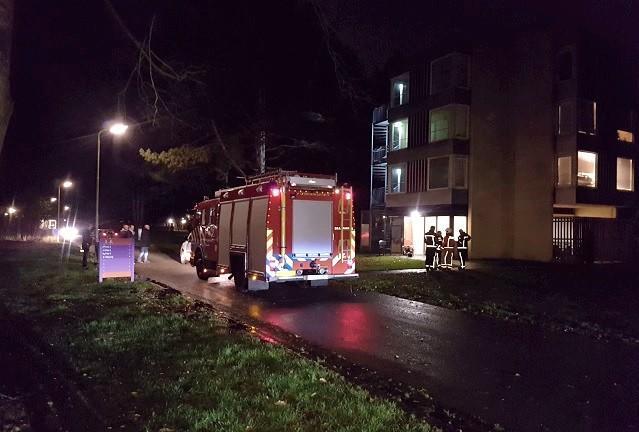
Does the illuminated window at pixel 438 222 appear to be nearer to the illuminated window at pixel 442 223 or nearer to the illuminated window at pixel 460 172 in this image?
the illuminated window at pixel 442 223

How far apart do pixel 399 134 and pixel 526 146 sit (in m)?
7.89

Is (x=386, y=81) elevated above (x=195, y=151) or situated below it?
above

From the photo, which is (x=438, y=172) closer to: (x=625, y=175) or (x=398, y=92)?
(x=398, y=92)

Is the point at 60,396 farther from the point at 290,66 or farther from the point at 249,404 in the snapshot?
the point at 290,66

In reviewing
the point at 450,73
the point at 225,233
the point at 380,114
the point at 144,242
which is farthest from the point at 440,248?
the point at 380,114

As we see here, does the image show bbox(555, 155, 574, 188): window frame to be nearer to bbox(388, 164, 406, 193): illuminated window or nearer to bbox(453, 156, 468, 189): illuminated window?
bbox(453, 156, 468, 189): illuminated window

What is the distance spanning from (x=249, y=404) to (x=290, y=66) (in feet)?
33.6

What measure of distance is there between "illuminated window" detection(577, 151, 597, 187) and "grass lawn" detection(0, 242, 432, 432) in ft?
72.3

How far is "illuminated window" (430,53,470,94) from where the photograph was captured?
29.7 meters

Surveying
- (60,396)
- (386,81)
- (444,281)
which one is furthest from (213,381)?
(386,81)

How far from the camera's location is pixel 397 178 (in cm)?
3403

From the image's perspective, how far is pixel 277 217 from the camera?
13586 millimetres

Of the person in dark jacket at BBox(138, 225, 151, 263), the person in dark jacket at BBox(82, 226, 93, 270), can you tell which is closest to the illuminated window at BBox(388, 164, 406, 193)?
the person in dark jacket at BBox(138, 225, 151, 263)

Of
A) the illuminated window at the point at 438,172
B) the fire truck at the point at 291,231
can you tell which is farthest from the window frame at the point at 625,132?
the fire truck at the point at 291,231
